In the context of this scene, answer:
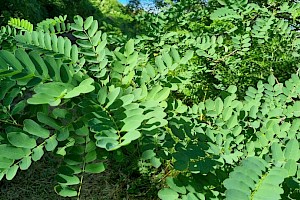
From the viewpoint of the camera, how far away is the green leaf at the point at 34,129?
2.46ft

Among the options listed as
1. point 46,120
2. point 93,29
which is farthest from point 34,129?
point 93,29

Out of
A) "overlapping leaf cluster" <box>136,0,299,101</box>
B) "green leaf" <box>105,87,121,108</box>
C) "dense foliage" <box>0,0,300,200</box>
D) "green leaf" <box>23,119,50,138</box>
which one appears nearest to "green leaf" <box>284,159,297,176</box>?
"dense foliage" <box>0,0,300,200</box>

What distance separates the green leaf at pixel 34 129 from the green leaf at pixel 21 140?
0.01 m

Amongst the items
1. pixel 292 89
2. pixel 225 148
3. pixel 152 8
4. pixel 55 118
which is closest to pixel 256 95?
pixel 292 89

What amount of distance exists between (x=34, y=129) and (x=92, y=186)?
4.38 feet

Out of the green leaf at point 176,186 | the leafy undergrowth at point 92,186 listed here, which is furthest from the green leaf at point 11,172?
the leafy undergrowth at point 92,186

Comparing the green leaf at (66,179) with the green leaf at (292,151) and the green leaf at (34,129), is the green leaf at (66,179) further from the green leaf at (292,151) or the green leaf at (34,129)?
the green leaf at (292,151)

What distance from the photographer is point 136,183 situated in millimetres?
1927

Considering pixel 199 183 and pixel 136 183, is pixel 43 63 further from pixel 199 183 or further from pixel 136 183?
pixel 136 183

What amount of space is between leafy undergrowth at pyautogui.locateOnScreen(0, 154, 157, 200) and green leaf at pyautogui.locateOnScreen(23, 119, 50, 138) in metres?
1.15

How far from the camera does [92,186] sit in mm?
2031

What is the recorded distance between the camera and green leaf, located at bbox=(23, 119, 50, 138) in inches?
29.6

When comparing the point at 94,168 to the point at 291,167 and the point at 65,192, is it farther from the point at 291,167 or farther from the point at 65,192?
the point at 291,167

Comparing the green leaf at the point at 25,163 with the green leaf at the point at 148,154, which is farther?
the green leaf at the point at 148,154
